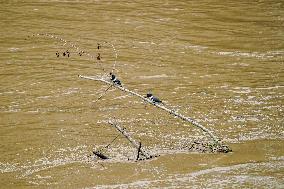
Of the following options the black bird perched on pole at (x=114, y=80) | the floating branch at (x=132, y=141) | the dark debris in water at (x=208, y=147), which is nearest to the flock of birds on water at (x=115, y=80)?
the black bird perched on pole at (x=114, y=80)

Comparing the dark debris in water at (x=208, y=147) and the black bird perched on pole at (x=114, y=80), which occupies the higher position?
the black bird perched on pole at (x=114, y=80)

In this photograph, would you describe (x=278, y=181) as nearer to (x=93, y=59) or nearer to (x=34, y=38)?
(x=93, y=59)

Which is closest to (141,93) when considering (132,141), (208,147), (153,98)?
(153,98)

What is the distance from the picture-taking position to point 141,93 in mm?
4945

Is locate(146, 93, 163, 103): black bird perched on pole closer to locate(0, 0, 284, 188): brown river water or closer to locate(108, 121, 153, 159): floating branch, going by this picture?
locate(0, 0, 284, 188): brown river water

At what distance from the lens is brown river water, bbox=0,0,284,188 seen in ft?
11.6

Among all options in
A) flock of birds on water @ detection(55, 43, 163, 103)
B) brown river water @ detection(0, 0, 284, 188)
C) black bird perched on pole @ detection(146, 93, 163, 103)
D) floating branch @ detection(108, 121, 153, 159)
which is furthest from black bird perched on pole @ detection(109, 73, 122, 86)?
floating branch @ detection(108, 121, 153, 159)

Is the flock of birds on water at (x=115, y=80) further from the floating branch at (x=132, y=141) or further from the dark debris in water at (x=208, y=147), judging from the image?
the dark debris in water at (x=208, y=147)

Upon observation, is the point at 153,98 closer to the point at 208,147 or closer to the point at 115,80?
the point at 115,80

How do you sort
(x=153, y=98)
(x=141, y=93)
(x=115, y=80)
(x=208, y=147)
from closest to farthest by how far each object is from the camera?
(x=208, y=147)
(x=153, y=98)
(x=141, y=93)
(x=115, y=80)

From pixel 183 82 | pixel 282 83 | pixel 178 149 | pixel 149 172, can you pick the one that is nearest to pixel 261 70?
pixel 282 83

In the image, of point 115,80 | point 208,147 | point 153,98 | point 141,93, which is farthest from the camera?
point 115,80

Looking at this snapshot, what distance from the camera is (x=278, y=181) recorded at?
338 centimetres

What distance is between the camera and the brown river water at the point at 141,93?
354cm
